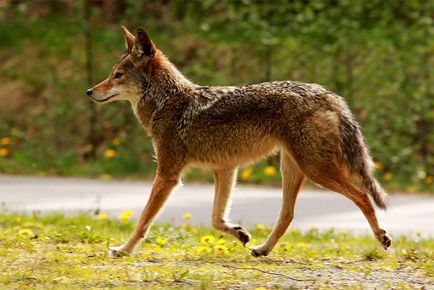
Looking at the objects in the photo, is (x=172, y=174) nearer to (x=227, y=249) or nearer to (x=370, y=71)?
(x=227, y=249)

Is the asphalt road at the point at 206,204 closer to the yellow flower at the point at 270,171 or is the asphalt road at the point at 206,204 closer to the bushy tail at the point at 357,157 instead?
the yellow flower at the point at 270,171

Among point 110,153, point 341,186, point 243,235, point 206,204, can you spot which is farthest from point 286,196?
point 110,153

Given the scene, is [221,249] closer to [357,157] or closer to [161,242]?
[161,242]

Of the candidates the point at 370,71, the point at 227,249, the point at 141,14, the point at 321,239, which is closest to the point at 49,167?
the point at 141,14

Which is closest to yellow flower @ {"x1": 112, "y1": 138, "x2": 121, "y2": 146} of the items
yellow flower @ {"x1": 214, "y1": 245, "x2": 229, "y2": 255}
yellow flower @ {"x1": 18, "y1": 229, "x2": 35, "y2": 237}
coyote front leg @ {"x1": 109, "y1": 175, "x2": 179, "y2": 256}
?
yellow flower @ {"x1": 18, "y1": 229, "x2": 35, "y2": 237}

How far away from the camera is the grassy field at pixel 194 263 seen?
6824 mm

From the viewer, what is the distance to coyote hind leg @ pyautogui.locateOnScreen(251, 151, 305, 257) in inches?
321

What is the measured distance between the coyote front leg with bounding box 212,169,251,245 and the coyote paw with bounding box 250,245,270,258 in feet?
0.96

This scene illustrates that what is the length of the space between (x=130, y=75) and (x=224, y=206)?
4.65 ft

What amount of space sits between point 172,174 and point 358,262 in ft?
5.63

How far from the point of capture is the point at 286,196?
A: 8367mm

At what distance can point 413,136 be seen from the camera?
1481 centimetres

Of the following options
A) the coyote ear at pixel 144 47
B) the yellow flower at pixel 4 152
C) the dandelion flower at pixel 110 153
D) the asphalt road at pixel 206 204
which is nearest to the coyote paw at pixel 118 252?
the coyote ear at pixel 144 47

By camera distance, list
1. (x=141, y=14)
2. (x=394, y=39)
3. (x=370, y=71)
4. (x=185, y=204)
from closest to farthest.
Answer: (x=185, y=204) → (x=370, y=71) → (x=394, y=39) → (x=141, y=14)
